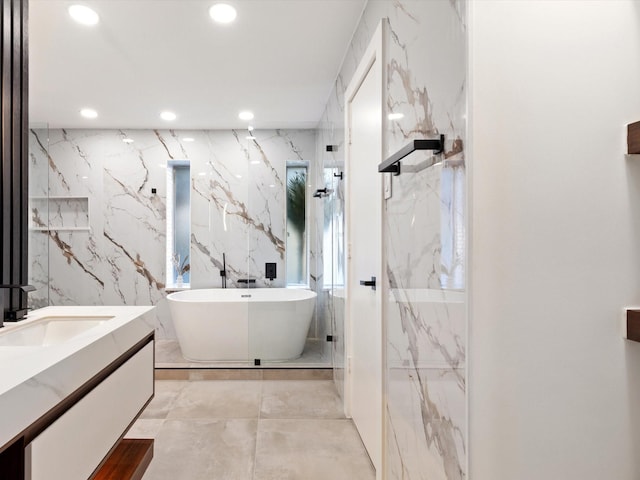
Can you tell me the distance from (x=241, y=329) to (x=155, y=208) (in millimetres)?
1960

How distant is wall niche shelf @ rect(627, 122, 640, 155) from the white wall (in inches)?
0.7

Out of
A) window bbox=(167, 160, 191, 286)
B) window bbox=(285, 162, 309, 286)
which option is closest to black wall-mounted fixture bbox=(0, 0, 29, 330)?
window bbox=(285, 162, 309, 286)

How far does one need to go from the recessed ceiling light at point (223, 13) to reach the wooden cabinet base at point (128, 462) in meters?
2.29

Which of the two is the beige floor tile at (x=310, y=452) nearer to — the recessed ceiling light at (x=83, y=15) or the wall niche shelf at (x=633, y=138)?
the wall niche shelf at (x=633, y=138)

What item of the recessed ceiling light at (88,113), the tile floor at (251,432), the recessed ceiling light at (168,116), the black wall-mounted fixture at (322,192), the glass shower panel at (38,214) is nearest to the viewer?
the tile floor at (251,432)

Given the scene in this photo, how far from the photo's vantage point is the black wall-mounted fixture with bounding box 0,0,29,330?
166cm

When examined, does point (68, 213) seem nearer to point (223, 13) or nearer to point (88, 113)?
point (88, 113)

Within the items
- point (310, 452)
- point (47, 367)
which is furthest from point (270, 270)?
point (47, 367)

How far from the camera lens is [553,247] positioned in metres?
1.03

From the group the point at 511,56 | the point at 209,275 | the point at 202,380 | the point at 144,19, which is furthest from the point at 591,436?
the point at 209,275

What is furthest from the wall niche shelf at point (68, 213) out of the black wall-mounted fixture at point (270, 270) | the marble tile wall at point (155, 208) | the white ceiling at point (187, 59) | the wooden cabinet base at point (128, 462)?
the wooden cabinet base at point (128, 462)

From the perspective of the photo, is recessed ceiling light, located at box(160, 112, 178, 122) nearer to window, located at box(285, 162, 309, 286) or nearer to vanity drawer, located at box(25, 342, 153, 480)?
window, located at box(285, 162, 309, 286)

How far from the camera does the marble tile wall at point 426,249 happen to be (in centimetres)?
113

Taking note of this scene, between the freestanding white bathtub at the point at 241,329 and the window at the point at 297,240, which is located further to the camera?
the window at the point at 297,240
